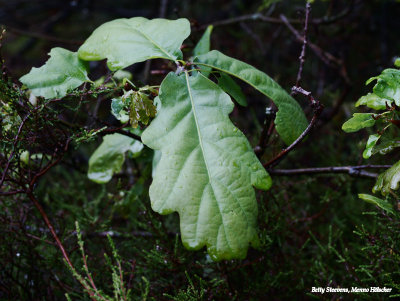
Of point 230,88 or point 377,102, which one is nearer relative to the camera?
point 377,102

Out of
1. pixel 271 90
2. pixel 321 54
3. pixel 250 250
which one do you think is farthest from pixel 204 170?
pixel 321 54

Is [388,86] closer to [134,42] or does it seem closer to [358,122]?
[358,122]

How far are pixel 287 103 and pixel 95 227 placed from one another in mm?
1003

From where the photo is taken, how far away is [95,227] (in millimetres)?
1517

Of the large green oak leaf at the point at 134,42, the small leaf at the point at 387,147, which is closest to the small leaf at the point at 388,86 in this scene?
the small leaf at the point at 387,147

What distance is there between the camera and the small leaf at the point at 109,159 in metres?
1.34

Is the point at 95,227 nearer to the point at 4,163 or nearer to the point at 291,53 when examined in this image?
the point at 4,163

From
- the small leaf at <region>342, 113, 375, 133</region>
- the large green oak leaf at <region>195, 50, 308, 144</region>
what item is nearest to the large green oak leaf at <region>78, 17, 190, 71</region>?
the large green oak leaf at <region>195, 50, 308, 144</region>

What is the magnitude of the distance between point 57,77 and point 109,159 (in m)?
0.39

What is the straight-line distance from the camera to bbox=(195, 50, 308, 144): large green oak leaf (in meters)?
1.06

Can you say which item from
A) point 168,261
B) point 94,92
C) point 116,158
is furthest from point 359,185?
point 94,92

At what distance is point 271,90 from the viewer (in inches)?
43.3

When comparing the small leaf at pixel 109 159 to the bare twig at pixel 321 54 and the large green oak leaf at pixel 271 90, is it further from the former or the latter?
the bare twig at pixel 321 54

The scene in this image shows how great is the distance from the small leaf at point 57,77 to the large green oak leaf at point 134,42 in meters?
0.05
